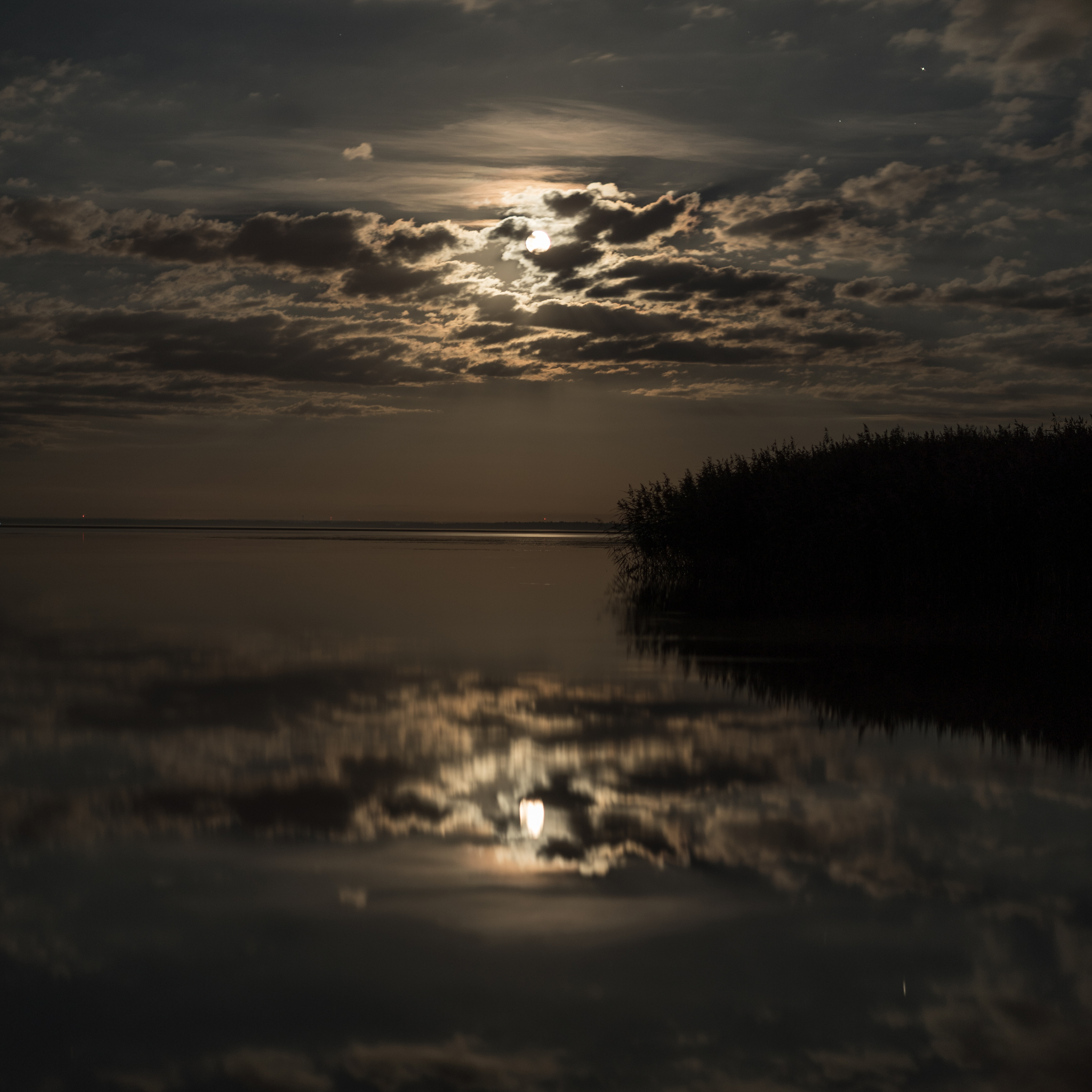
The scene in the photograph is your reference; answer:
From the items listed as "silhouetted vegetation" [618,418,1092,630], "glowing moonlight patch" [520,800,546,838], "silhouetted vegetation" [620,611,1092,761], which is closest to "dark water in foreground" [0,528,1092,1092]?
"glowing moonlight patch" [520,800,546,838]

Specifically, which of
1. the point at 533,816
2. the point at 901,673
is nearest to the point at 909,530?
the point at 901,673

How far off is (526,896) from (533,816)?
1.78 meters

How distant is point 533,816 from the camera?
7930mm

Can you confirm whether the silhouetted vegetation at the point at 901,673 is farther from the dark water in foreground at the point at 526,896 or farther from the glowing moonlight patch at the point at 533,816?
the glowing moonlight patch at the point at 533,816

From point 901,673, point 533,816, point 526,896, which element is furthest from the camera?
point 901,673

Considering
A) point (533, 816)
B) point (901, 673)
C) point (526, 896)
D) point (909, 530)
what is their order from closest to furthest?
1. point (526, 896)
2. point (533, 816)
3. point (901, 673)
4. point (909, 530)

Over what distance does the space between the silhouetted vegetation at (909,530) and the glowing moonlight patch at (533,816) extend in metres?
16.5

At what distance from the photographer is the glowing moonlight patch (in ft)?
24.8

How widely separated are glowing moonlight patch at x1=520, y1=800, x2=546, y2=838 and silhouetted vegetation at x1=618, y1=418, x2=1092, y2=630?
54.2 ft

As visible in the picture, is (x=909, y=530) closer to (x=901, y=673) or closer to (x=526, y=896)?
(x=901, y=673)

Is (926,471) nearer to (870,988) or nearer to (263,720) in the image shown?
(263,720)

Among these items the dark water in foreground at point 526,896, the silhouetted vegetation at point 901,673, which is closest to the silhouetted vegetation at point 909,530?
the silhouetted vegetation at point 901,673

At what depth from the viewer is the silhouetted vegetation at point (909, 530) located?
24.7m

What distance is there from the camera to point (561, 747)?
10430mm
